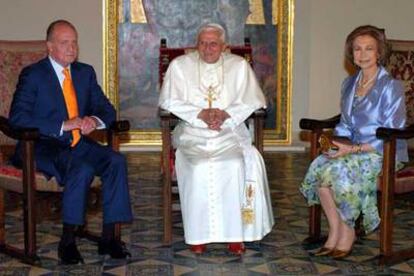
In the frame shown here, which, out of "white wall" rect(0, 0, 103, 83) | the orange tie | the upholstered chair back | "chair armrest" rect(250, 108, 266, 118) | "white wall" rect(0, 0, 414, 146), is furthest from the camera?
"white wall" rect(0, 0, 414, 146)

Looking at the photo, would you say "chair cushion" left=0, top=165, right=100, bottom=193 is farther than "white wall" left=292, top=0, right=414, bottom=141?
No

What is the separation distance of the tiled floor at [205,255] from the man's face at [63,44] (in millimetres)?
1161

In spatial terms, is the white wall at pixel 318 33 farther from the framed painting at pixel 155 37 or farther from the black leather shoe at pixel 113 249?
the black leather shoe at pixel 113 249

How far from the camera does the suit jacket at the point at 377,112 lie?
4723 millimetres

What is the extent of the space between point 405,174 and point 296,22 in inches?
188

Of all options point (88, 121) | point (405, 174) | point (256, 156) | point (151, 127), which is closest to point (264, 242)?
point (256, 156)

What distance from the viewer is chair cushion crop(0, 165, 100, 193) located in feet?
15.2

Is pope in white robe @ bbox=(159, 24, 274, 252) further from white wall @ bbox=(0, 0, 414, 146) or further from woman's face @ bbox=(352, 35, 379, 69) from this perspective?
white wall @ bbox=(0, 0, 414, 146)

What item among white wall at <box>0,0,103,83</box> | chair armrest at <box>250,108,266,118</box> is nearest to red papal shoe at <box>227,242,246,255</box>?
chair armrest at <box>250,108,266,118</box>

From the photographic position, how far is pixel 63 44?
4.83 m

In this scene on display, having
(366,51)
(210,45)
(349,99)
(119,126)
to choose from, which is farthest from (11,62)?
(366,51)

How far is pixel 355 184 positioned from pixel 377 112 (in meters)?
0.48

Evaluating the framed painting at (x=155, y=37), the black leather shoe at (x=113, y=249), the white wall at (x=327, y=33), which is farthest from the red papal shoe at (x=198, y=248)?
the white wall at (x=327, y=33)

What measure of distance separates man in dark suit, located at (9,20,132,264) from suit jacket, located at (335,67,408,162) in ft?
4.67
